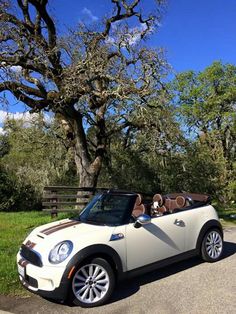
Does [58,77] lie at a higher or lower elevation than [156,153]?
higher

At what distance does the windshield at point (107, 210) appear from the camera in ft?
19.6

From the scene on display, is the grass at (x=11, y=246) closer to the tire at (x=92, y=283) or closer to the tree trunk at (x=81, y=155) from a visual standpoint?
the tire at (x=92, y=283)

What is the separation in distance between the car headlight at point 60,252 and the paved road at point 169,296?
61 cm

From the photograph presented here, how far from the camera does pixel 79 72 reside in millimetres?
13547

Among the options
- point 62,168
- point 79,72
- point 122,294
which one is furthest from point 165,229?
point 62,168

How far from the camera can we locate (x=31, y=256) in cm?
542

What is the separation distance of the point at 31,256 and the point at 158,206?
255 centimetres

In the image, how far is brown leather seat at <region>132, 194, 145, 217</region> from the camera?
20.8 feet

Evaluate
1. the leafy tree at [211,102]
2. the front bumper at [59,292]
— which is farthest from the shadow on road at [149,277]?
the leafy tree at [211,102]

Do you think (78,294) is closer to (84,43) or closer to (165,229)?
(165,229)

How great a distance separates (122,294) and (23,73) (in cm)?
1065

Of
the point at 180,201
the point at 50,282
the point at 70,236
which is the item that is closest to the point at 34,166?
the point at 180,201

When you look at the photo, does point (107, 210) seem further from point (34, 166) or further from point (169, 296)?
point (34, 166)

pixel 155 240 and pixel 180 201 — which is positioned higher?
pixel 180 201
